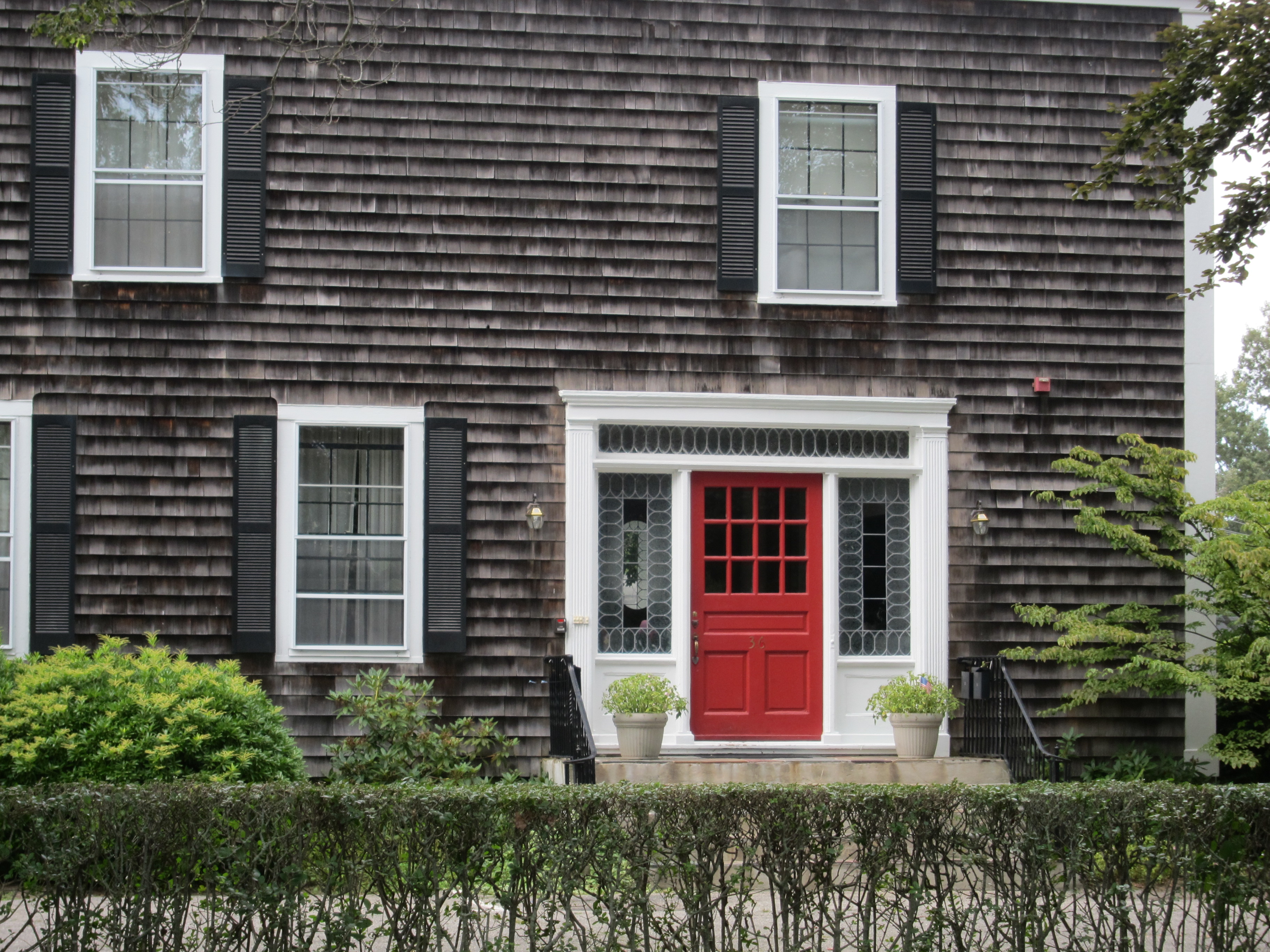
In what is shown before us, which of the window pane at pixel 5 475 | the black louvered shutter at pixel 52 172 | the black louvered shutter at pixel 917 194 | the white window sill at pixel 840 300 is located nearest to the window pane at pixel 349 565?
the window pane at pixel 5 475

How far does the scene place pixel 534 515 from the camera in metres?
8.67

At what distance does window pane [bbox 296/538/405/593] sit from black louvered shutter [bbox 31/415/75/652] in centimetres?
153

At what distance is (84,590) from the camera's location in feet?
27.9

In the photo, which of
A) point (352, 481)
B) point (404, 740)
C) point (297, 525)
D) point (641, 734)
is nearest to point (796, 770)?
point (641, 734)

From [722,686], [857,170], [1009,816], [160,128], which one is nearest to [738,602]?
[722,686]

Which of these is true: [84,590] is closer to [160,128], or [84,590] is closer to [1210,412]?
[160,128]

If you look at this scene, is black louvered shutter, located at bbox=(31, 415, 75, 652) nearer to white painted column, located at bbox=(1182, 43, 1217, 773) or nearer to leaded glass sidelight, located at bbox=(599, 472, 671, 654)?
leaded glass sidelight, located at bbox=(599, 472, 671, 654)

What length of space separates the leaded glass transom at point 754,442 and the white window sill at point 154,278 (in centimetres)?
298

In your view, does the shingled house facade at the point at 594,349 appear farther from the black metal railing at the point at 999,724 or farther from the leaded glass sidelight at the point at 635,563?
the black metal railing at the point at 999,724

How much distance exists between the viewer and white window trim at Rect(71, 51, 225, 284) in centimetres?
868

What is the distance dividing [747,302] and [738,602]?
7.23 ft

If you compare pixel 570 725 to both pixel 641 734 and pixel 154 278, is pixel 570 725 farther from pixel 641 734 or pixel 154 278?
pixel 154 278

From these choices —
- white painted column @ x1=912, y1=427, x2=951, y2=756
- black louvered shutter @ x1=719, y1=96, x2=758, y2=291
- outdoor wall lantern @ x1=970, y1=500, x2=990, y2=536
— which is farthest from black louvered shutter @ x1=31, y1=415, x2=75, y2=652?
outdoor wall lantern @ x1=970, y1=500, x2=990, y2=536

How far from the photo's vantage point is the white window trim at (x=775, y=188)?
9.09 metres
